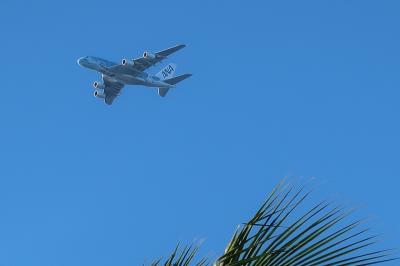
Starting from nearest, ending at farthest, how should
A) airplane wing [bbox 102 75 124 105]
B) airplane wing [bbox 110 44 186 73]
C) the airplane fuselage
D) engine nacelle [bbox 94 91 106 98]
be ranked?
airplane wing [bbox 110 44 186 73]
the airplane fuselage
airplane wing [bbox 102 75 124 105]
engine nacelle [bbox 94 91 106 98]

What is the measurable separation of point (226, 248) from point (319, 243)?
0.34 meters

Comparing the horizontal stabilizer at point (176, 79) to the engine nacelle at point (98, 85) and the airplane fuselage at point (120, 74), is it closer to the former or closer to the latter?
the airplane fuselage at point (120, 74)

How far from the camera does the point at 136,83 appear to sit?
72750 mm

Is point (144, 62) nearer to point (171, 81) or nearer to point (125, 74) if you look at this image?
point (125, 74)

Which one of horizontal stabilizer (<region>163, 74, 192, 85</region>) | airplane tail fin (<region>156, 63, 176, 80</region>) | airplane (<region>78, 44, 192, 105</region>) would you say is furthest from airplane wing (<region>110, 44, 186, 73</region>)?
airplane tail fin (<region>156, 63, 176, 80</region>)

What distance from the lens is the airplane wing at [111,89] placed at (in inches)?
2977

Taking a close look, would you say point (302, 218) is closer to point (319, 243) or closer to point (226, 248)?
point (319, 243)

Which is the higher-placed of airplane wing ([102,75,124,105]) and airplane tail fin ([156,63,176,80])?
airplane tail fin ([156,63,176,80])

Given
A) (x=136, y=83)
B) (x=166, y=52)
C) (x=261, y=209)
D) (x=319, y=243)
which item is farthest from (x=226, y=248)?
(x=136, y=83)

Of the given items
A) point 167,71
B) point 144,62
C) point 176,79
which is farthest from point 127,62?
point 167,71

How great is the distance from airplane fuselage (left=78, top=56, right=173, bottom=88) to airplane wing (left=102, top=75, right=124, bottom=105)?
2363 millimetres

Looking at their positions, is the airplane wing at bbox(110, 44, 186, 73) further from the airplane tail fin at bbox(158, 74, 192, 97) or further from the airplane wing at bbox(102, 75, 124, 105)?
the airplane wing at bbox(102, 75, 124, 105)

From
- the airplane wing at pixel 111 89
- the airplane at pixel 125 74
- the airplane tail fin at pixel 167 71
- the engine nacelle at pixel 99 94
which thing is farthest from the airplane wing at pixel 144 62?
the airplane tail fin at pixel 167 71

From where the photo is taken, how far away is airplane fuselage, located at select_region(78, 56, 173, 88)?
222 feet
